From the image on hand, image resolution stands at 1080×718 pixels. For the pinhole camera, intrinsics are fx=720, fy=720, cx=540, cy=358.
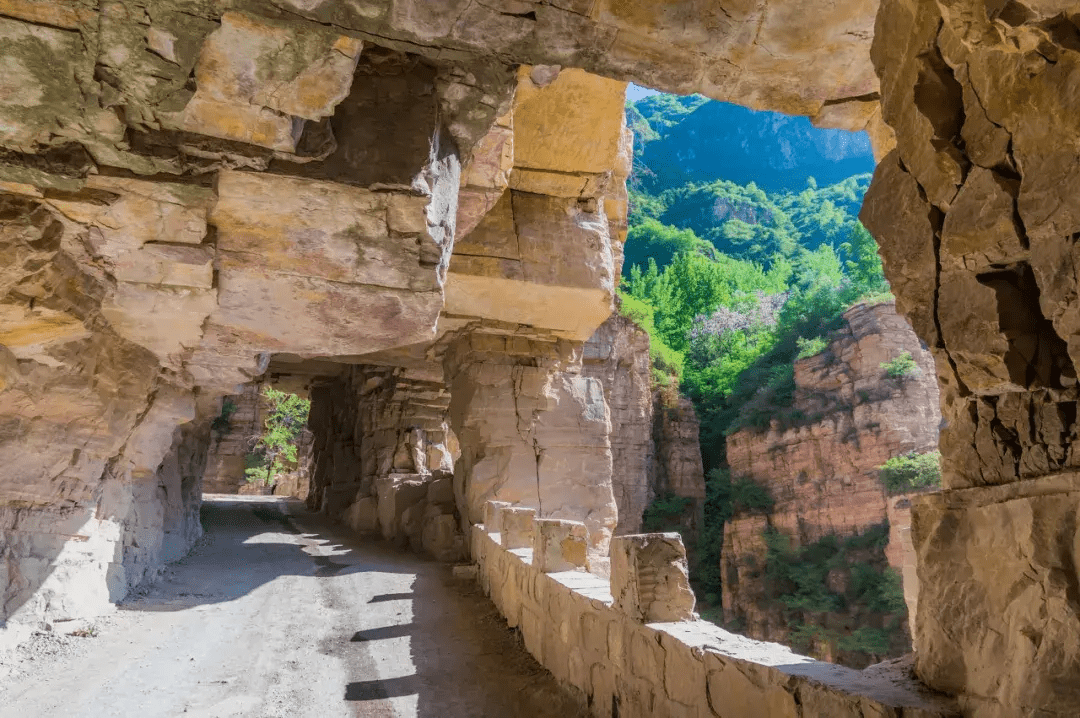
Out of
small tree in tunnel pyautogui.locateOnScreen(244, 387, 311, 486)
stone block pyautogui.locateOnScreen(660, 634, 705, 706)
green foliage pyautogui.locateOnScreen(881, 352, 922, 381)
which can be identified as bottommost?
stone block pyautogui.locateOnScreen(660, 634, 705, 706)

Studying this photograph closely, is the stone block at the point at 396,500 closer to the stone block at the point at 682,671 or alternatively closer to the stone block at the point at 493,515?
the stone block at the point at 493,515

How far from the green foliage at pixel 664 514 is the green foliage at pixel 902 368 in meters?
8.57

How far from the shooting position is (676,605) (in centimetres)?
330

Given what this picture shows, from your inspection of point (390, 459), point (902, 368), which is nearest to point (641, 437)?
point (902, 368)

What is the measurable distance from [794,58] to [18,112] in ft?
12.2

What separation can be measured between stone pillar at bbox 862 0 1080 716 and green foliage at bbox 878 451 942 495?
19.3 meters

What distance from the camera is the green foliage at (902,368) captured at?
2133cm

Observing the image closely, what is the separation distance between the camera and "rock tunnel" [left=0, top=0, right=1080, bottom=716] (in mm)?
1754

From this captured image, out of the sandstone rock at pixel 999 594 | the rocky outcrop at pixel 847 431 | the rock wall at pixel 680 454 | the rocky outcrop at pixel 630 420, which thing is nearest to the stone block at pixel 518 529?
the sandstone rock at pixel 999 594

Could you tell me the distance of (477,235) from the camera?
726 cm

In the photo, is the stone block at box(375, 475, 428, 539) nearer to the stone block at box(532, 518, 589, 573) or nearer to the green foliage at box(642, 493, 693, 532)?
the stone block at box(532, 518, 589, 573)

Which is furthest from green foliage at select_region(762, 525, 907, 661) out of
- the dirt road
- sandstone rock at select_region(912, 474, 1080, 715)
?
sandstone rock at select_region(912, 474, 1080, 715)

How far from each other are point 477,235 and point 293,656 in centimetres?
413

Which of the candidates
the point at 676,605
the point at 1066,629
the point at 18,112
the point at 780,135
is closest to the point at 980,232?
the point at 1066,629
